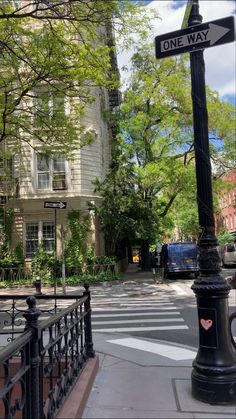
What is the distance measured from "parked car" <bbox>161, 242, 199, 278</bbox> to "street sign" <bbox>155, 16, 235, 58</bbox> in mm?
19997

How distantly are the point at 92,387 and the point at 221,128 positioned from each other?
2603 cm

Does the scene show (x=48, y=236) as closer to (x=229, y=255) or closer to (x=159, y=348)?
(x=229, y=255)

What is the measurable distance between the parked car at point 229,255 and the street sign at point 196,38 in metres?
25.2

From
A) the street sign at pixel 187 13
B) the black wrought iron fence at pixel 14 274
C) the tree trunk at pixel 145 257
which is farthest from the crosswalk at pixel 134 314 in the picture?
the tree trunk at pixel 145 257

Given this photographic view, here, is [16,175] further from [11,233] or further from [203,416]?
[203,416]

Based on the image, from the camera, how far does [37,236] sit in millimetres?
25594

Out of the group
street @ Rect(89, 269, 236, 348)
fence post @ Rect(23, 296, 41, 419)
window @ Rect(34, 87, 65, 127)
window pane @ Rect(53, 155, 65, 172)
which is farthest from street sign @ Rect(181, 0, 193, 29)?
window pane @ Rect(53, 155, 65, 172)

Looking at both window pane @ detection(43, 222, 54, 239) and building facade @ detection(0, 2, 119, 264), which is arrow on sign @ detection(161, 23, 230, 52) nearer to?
building facade @ detection(0, 2, 119, 264)

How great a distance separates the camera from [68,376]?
14.2ft

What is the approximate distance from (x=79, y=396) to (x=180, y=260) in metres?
20.8

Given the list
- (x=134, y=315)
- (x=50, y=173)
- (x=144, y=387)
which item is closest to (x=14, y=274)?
(x=50, y=173)

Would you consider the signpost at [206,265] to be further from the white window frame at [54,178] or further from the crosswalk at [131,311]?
the white window frame at [54,178]

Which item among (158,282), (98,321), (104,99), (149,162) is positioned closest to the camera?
(98,321)

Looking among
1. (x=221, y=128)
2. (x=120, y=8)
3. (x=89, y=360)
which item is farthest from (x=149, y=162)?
(x=89, y=360)
